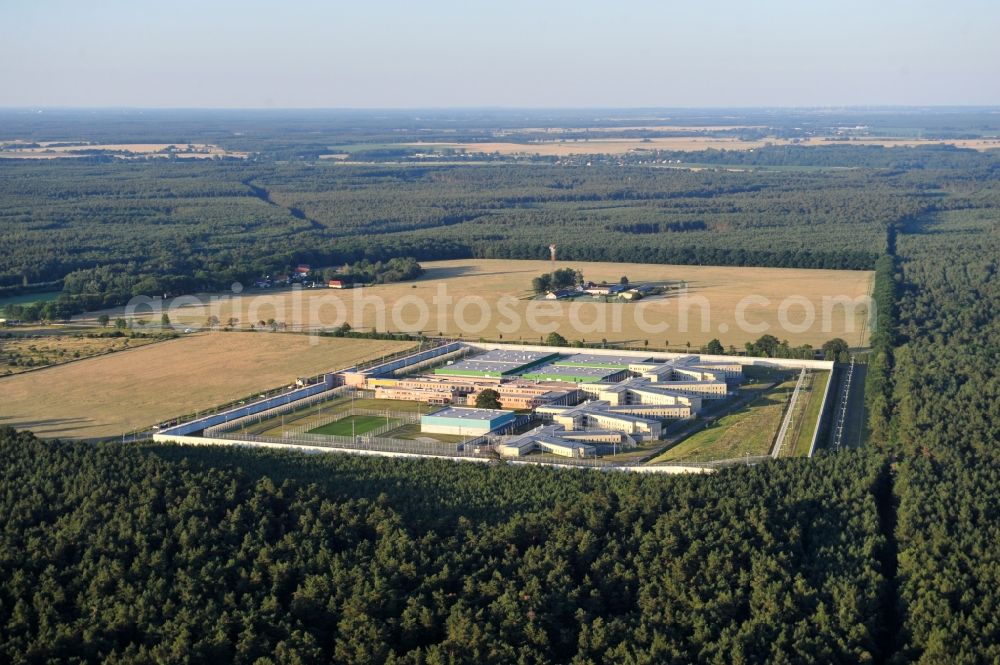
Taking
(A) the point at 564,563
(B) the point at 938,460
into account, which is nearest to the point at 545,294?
(B) the point at 938,460

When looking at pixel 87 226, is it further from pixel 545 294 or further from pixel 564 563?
pixel 564 563

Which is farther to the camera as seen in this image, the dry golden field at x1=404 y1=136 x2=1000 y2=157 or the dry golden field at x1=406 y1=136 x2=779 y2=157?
the dry golden field at x1=406 y1=136 x2=779 y2=157

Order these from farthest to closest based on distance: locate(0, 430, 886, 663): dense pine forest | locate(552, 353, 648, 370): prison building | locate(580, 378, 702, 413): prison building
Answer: locate(552, 353, 648, 370): prison building, locate(580, 378, 702, 413): prison building, locate(0, 430, 886, 663): dense pine forest

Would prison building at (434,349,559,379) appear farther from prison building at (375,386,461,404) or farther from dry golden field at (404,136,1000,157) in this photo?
dry golden field at (404,136,1000,157)

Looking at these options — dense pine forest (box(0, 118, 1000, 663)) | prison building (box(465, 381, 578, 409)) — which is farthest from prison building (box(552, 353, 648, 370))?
dense pine forest (box(0, 118, 1000, 663))

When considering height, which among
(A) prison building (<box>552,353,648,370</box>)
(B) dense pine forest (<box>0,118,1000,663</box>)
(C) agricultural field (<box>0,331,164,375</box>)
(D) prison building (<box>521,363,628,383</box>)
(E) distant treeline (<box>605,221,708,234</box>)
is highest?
(B) dense pine forest (<box>0,118,1000,663</box>)

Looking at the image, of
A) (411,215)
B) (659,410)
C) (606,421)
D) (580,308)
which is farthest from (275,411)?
(411,215)

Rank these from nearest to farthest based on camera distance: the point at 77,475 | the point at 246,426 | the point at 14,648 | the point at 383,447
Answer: the point at 14,648 → the point at 77,475 → the point at 383,447 → the point at 246,426
